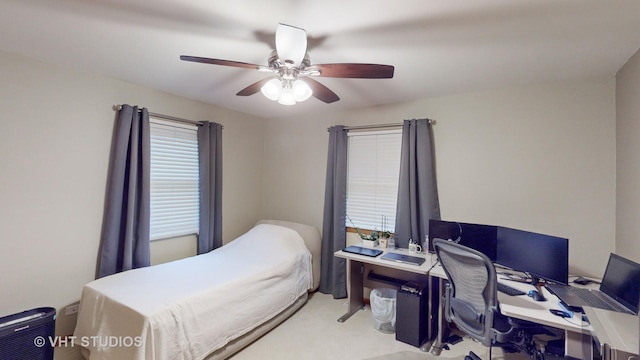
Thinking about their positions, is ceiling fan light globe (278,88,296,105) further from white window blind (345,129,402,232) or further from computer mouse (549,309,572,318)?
computer mouse (549,309,572,318)

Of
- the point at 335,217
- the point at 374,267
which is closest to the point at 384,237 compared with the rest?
the point at 374,267

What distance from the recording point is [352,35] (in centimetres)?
173

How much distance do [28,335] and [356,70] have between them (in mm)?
2875

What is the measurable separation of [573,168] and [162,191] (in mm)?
4010

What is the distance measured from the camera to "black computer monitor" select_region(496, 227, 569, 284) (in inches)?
76.9

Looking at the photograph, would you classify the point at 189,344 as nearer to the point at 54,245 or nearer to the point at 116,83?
Answer: the point at 54,245

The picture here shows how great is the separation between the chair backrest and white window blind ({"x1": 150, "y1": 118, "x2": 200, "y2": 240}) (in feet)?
9.00

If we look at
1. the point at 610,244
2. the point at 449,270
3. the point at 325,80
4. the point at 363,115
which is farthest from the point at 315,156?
the point at 610,244

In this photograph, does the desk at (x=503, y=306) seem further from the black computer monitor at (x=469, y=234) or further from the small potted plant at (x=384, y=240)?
the black computer monitor at (x=469, y=234)

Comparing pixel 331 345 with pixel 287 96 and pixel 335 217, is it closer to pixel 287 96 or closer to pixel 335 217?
pixel 335 217

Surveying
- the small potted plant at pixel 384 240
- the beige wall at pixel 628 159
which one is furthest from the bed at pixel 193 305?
the beige wall at pixel 628 159

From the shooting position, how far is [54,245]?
7.44 ft

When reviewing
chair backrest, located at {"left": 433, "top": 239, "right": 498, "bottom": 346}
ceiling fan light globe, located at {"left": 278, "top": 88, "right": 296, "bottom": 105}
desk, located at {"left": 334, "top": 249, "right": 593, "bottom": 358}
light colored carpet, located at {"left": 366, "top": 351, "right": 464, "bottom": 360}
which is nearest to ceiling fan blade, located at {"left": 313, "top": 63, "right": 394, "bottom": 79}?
ceiling fan light globe, located at {"left": 278, "top": 88, "right": 296, "bottom": 105}

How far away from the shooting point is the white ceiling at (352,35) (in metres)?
1.46
